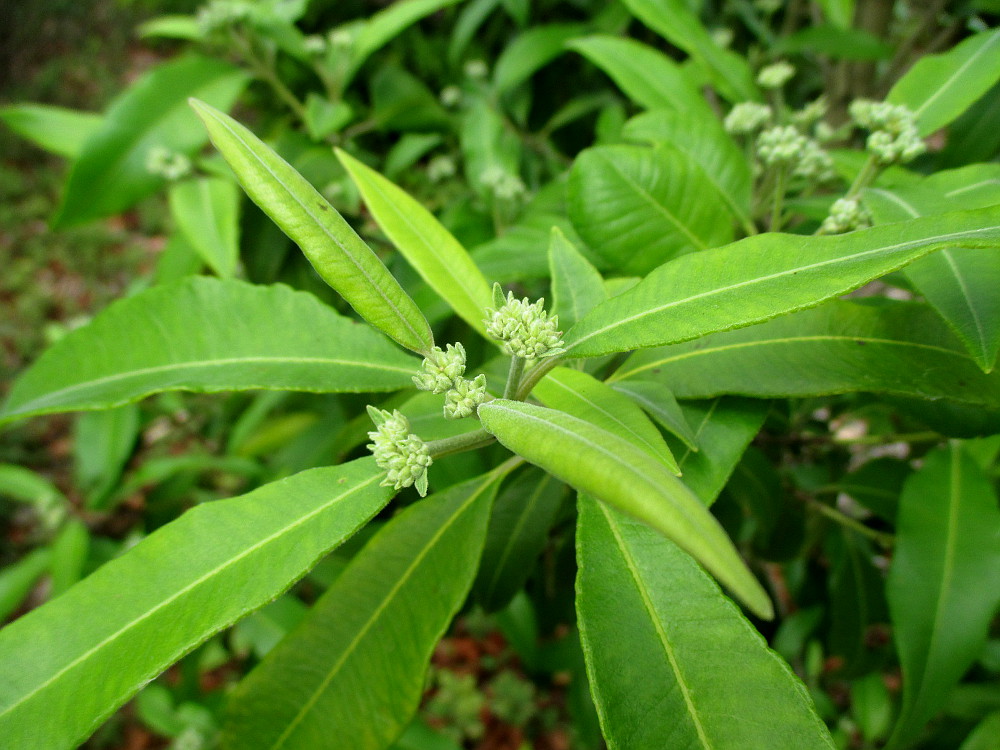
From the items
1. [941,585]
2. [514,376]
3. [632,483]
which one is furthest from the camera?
[941,585]

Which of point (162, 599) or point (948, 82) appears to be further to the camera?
point (948, 82)

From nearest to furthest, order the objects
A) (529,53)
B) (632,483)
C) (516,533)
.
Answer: (632,483) < (516,533) < (529,53)

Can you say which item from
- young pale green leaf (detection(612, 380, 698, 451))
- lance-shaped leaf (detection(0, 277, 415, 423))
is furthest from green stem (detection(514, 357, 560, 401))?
lance-shaped leaf (detection(0, 277, 415, 423))

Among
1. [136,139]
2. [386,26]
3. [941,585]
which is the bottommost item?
[941,585]

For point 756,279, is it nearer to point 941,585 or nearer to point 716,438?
point 716,438

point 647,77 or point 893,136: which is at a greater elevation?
point 647,77

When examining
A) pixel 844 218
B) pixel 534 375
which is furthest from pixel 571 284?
pixel 844 218

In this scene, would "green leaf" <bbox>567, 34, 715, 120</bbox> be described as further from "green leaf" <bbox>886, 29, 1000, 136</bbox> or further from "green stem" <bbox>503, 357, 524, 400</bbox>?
"green stem" <bbox>503, 357, 524, 400</bbox>
